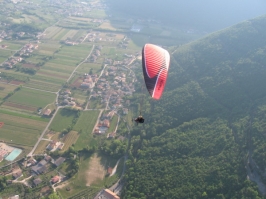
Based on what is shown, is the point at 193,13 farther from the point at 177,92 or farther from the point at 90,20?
the point at 177,92

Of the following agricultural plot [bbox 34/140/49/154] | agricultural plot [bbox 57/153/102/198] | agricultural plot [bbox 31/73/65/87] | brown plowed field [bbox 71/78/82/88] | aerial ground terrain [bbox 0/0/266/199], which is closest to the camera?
aerial ground terrain [bbox 0/0/266/199]

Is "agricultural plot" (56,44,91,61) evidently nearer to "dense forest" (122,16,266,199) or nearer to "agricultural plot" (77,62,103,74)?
"agricultural plot" (77,62,103,74)

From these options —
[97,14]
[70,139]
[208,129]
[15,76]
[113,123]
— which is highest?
[208,129]

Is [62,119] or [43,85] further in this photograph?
[43,85]

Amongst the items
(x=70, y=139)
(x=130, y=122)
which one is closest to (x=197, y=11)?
(x=130, y=122)

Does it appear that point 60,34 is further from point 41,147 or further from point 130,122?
point 41,147

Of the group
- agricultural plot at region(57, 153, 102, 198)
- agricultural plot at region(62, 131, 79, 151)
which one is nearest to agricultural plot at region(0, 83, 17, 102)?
agricultural plot at region(62, 131, 79, 151)

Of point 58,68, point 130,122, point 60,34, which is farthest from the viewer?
point 60,34
